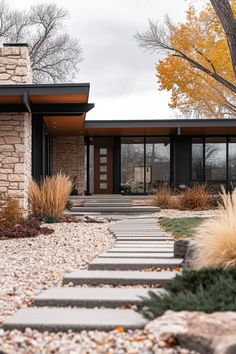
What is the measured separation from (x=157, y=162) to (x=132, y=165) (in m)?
0.91

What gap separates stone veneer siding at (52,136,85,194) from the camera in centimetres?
1750

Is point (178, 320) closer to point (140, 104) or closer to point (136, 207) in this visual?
point (136, 207)

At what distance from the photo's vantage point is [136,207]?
42.4ft

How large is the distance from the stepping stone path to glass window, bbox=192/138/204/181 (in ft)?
38.8

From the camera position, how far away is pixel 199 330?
9.41 ft

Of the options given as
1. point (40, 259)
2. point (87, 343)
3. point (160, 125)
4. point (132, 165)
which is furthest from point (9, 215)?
point (132, 165)

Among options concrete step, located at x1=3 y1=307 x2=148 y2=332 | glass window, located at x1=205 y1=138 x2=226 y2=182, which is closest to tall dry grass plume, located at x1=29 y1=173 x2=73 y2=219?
concrete step, located at x1=3 y1=307 x2=148 y2=332

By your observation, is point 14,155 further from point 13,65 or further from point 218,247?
point 218,247

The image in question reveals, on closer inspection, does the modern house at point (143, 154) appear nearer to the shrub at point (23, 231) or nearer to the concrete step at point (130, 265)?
the shrub at point (23, 231)

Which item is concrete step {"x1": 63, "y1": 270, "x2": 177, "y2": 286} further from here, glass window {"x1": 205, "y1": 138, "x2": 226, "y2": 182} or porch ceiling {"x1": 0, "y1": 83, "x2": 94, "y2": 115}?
glass window {"x1": 205, "y1": 138, "x2": 226, "y2": 182}

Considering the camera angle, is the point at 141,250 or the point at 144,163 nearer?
the point at 141,250

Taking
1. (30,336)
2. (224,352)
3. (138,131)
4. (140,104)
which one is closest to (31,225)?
(30,336)

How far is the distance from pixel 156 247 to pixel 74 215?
6.21m

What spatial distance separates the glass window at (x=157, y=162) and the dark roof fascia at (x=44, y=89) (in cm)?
862
